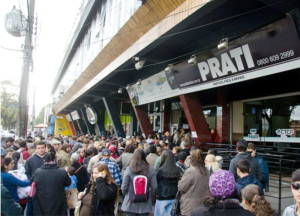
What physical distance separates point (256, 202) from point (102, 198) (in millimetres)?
1894

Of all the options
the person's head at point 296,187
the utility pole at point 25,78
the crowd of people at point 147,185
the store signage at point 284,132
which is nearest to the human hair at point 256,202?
the crowd of people at point 147,185

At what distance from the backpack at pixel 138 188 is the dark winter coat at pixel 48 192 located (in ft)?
3.55

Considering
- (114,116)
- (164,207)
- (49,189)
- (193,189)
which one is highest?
(114,116)

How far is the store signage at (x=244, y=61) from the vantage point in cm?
604

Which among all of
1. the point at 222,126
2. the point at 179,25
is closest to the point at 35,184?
A: the point at 179,25

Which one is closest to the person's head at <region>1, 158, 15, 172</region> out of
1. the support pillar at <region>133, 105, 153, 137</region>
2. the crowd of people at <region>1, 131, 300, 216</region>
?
the crowd of people at <region>1, 131, 300, 216</region>

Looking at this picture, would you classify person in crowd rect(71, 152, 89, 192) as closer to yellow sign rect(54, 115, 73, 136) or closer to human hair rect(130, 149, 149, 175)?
human hair rect(130, 149, 149, 175)

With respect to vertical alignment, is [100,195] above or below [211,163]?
below

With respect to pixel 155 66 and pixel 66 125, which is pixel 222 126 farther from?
pixel 66 125

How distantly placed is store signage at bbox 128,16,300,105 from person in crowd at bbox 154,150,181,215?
3781mm

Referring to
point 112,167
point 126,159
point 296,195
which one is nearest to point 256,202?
point 296,195

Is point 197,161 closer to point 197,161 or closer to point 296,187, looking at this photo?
point 197,161

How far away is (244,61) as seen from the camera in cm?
736

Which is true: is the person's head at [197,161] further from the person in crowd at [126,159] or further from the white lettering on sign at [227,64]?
the white lettering on sign at [227,64]
